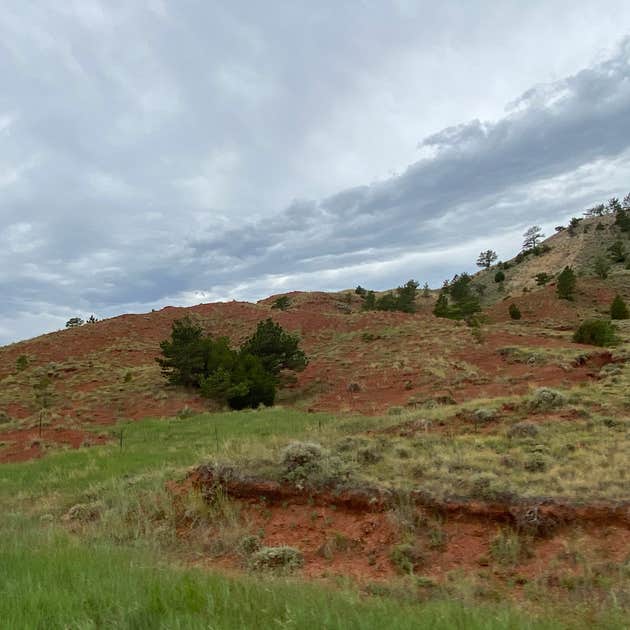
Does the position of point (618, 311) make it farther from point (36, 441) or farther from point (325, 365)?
point (36, 441)

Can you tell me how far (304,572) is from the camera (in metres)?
6.20

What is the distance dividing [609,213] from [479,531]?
306ft

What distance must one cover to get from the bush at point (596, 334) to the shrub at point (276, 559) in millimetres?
25730

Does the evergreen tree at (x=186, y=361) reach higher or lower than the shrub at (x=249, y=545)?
higher

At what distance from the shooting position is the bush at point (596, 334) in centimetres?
2750

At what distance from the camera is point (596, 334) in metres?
27.8

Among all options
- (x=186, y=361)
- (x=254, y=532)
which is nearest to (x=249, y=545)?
(x=254, y=532)

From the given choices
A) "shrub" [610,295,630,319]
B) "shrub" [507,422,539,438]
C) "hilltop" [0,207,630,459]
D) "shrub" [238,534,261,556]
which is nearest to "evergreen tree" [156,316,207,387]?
"hilltop" [0,207,630,459]

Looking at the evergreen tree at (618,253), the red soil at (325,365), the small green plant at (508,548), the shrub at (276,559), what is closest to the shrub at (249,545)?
the shrub at (276,559)

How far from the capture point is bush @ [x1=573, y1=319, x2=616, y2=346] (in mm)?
27500

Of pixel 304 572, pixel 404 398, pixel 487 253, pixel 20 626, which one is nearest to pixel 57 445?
pixel 404 398

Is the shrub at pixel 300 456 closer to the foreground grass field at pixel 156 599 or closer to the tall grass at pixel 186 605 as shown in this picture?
the foreground grass field at pixel 156 599

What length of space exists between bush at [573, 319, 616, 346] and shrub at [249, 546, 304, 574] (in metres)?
25.7

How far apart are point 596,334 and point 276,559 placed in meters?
26.5
